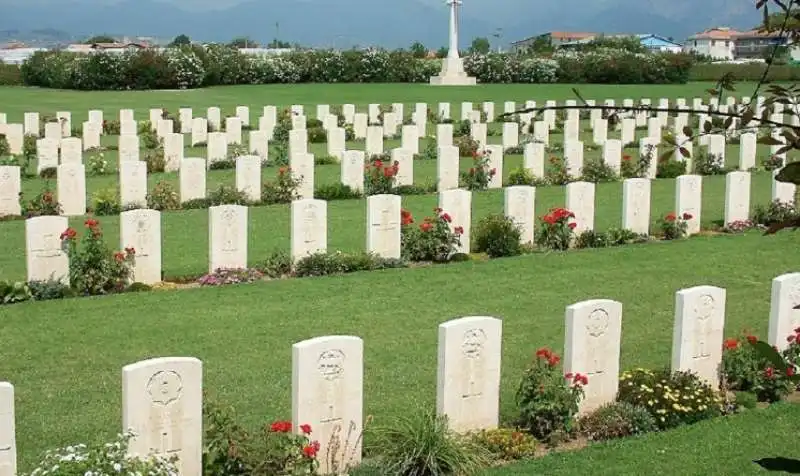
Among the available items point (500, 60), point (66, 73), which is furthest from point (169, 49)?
point (500, 60)

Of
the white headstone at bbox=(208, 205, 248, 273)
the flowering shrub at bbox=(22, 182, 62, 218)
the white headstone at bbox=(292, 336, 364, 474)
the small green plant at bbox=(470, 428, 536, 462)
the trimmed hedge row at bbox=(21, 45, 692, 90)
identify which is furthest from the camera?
the trimmed hedge row at bbox=(21, 45, 692, 90)

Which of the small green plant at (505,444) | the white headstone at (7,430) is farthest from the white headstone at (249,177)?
the white headstone at (7,430)

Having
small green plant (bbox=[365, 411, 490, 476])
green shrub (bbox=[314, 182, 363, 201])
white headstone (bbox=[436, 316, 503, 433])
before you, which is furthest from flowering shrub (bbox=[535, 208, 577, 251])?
small green plant (bbox=[365, 411, 490, 476])

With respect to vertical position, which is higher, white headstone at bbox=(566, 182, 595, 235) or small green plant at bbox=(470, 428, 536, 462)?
white headstone at bbox=(566, 182, 595, 235)

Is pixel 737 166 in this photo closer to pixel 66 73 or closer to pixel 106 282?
pixel 106 282

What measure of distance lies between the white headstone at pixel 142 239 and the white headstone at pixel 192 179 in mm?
5218

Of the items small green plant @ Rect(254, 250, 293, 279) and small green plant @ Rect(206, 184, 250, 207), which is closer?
small green plant @ Rect(254, 250, 293, 279)

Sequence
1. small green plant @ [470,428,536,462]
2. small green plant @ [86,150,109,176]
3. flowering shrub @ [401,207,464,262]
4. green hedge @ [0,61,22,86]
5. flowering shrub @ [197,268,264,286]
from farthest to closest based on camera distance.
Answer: green hedge @ [0,61,22,86], small green plant @ [86,150,109,176], flowering shrub @ [401,207,464,262], flowering shrub @ [197,268,264,286], small green plant @ [470,428,536,462]

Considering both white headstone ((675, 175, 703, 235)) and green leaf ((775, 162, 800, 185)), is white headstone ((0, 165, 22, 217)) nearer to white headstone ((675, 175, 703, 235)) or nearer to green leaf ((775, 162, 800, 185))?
white headstone ((675, 175, 703, 235))

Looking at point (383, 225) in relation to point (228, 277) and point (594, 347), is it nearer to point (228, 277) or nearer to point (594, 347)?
point (228, 277)

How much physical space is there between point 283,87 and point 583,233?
37605mm

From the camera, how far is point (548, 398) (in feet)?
25.7

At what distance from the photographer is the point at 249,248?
14.4 metres

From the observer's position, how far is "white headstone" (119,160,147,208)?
17.1 meters
